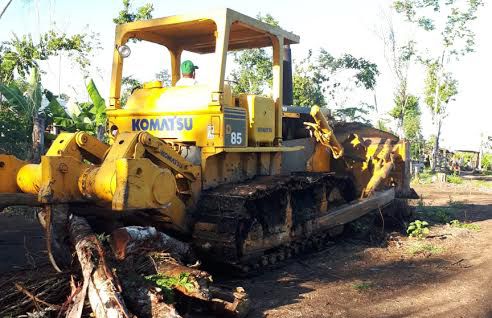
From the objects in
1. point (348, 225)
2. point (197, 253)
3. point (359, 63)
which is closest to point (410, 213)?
point (348, 225)

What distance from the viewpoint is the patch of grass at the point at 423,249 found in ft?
26.3

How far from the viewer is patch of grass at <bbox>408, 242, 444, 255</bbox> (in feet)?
26.3

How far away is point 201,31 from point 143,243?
3228 millimetres

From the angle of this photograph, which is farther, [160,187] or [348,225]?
[348,225]

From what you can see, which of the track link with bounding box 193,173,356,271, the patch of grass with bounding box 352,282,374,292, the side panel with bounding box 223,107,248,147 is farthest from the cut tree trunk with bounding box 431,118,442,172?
the side panel with bounding box 223,107,248,147

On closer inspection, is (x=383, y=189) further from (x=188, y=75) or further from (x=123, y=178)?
(x=123, y=178)

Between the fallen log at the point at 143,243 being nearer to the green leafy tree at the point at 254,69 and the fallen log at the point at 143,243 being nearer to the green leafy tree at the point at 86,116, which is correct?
the green leafy tree at the point at 86,116

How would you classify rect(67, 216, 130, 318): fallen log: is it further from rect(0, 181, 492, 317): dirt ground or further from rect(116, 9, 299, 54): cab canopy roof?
rect(116, 9, 299, 54): cab canopy roof

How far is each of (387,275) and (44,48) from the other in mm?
14587

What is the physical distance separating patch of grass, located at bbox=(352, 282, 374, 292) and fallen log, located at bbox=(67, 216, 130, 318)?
295 centimetres

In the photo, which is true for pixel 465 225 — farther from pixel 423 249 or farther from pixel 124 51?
pixel 124 51

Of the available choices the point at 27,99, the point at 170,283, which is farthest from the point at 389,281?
the point at 27,99

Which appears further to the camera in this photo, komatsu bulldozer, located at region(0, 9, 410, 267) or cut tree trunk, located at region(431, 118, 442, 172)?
cut tree trunk, located at region(431, 118, 442, 172)

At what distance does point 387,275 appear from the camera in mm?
6633
